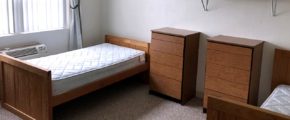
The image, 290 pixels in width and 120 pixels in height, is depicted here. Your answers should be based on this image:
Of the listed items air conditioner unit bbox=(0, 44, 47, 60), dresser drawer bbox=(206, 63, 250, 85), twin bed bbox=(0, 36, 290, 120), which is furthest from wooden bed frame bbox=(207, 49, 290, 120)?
air conditioner unit bbox=(0, 44, 47, 60)

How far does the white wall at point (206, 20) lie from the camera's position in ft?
9.61

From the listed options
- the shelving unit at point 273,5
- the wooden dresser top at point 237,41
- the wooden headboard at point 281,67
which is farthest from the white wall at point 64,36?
the wooden headboard at point 281,67

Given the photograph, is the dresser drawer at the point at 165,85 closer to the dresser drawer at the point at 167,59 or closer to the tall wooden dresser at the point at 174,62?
the tall wooden dresser at the point at 174,62

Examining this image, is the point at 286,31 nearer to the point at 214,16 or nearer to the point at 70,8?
the point at 214,16

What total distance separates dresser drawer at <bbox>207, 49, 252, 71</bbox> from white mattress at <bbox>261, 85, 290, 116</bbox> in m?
0.35

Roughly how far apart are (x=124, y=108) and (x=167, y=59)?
0.75 m

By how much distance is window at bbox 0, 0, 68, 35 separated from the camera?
322 cm

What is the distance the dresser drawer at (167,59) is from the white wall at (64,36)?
47.1 inches

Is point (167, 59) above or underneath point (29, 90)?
above

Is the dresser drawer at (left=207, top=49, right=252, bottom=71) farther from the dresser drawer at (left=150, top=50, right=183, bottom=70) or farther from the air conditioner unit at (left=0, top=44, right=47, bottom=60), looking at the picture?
the air conditioner unit at (left=0, top=44, right=47, bottom=60)

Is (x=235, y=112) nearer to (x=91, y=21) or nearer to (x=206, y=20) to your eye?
(x=206, y=20)

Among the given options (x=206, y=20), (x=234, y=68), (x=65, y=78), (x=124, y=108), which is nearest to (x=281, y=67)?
(x=234, y=68)

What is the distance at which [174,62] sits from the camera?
3320 mm

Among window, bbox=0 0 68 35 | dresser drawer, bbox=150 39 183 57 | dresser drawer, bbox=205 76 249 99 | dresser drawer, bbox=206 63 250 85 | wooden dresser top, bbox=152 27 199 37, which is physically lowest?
dresser drawer, bbox=205 76 249 99
